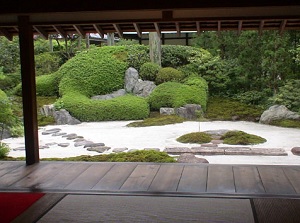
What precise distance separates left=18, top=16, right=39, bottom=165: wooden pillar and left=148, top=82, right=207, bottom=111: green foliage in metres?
7.10

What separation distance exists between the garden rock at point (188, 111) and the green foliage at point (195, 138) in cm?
247

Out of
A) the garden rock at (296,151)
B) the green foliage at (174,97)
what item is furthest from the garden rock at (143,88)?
the garden rock at (296,151)

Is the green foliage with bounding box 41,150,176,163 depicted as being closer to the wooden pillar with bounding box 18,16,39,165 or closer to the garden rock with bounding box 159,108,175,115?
the wooden pillar with bounding box 18,16,39,165

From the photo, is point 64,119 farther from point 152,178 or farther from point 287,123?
point 152,178

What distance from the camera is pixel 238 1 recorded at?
401 centimetres

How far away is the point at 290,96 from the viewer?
10.9 metres

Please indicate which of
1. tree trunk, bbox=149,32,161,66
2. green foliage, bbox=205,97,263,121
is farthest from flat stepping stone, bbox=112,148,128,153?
tree trunk, bbox=149,32,161,66

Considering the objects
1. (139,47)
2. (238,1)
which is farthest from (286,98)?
(238,1)

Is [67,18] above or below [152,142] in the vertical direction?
above

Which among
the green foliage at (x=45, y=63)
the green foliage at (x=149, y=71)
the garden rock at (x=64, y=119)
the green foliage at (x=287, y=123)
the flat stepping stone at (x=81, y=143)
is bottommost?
the flat stepping stone at (x=81, y=143)

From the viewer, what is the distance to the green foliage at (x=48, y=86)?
1331 centimetres

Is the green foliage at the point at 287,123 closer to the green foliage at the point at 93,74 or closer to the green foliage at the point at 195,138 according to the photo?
the green foliage at the point at 195,138

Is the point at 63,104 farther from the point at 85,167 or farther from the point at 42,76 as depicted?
the point at 85,167

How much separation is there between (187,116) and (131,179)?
296 inches
